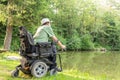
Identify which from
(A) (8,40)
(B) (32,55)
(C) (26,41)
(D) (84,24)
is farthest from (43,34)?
(D) (84,24)

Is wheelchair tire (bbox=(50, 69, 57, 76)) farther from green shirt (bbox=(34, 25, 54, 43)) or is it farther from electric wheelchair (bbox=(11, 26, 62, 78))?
green shirt (bbox=(34, 25, 54, 43))

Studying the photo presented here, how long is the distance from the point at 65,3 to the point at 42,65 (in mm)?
35937

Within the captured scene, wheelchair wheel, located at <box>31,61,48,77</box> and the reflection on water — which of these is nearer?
wheelchair wheel, located at <box>31,61,48,77</box>

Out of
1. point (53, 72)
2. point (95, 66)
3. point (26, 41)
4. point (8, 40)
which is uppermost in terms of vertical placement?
point (8, 40)

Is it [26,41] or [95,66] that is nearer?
[26,41]

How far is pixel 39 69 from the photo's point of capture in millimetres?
7707

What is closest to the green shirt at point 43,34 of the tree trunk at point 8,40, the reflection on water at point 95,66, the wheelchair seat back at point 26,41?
the wheelchair seat back at point 26,41

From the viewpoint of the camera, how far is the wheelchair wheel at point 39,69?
757 cm

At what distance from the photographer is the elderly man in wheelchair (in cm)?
756

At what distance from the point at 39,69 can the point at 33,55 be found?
0.42 meters

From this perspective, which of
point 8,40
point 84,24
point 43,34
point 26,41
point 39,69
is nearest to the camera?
point 26,41

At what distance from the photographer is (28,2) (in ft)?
66.5

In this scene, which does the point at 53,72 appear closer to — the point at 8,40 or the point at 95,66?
the point at 95,66

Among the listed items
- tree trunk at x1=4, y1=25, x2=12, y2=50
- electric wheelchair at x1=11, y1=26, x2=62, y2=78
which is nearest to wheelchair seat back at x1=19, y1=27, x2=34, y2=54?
electric wheelchair at x1=11, y1=26, x2=62, y2=78
